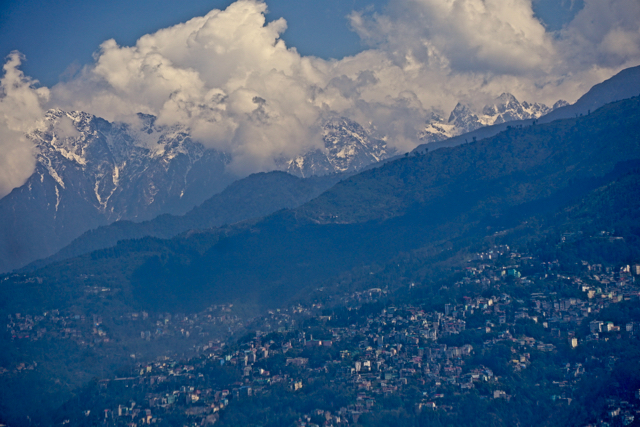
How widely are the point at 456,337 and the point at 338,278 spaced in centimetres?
5802

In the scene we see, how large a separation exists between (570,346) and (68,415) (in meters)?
55.4

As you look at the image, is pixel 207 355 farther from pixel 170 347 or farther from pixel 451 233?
pixel 451 233

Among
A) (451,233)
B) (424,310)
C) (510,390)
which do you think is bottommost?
(510,390)

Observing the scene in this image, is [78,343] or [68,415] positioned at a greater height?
[78,343]

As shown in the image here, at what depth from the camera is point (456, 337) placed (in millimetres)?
136500

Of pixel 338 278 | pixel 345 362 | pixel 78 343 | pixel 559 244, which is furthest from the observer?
pixel 338 278

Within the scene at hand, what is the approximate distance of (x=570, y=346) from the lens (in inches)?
4983

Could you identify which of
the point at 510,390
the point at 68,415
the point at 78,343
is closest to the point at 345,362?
the point at 510,390

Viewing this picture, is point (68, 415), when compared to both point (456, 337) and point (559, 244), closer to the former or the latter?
point (456, 337)

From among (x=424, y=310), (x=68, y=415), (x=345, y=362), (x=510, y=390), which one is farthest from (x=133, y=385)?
(x=510, y=390)

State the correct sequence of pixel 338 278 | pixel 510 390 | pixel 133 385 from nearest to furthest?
pixel 510 390 < pixel 133 385 < pixel 338 278

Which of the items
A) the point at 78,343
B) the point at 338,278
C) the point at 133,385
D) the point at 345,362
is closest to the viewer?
the point at 345,362

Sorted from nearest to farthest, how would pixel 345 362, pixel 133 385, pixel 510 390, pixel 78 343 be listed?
Answer: pixel 510 390, pixel 345 362, pixel 133 385, pixel 78 343

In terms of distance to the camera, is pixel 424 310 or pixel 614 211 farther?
pixel 614 211
